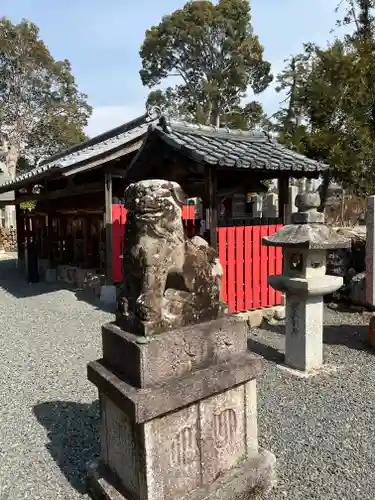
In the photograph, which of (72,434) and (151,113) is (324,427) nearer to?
(72,434)

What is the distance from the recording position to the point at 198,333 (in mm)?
2559

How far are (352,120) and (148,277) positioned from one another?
364 inches

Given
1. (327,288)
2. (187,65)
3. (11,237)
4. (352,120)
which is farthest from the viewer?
(187,65)

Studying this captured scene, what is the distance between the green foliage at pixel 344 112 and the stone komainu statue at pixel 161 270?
8.38 meters

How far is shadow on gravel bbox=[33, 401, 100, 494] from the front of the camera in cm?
313

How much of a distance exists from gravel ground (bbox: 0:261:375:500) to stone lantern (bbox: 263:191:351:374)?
0.39m

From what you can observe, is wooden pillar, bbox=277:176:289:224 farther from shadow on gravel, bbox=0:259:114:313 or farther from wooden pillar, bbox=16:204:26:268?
wooden pillar, bbox=16:204:26:268

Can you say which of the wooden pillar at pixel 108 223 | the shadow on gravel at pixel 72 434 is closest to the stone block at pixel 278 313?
the wooden pillar at pixel 108 223

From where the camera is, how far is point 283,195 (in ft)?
24.1

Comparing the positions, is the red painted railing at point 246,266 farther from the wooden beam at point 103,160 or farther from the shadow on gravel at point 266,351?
the wooden beam at point 103,160

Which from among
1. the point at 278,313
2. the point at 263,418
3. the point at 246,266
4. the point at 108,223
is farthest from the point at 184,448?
the point at 108,223

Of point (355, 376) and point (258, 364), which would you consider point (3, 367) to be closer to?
point (258, 364)

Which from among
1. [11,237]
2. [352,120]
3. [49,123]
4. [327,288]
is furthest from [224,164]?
[49,123]

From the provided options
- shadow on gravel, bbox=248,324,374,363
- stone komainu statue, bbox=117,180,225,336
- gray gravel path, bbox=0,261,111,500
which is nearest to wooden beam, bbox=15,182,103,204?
gray gravel path, bbox=0,261,111,500
